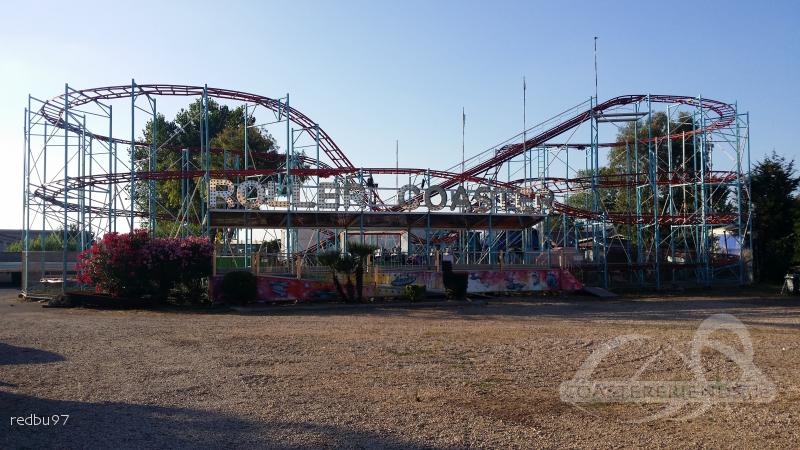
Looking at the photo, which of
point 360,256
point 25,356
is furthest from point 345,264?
point 25,356

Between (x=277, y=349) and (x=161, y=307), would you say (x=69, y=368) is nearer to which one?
(x=277, y=349)

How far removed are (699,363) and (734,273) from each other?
2812cm

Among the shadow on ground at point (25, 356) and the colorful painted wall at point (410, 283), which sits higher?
the colorful painted wall at point (410, 283)

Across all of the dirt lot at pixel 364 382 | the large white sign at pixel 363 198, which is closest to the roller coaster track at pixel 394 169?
the large white sign at pixel 363 198

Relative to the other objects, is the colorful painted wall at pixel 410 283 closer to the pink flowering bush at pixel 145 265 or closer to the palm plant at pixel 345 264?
the palm plant at pixel 345 264

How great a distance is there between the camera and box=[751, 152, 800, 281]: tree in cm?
3741

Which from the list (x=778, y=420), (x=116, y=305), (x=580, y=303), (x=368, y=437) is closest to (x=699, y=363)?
(x=778, y=420)

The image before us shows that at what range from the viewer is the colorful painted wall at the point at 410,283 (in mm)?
27188

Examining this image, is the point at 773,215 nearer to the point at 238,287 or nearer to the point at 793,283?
Answer: the point at 793,283

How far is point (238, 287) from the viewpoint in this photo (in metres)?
26.1

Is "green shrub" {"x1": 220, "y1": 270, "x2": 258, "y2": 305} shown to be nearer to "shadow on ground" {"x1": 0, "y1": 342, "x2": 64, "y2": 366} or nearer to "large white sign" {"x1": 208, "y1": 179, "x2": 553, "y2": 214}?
"large white sign" {"x1": 208, "y1": 179, "x2": 553, "y2": 214}

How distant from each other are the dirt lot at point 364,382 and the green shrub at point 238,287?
551 cm

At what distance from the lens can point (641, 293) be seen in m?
32.5

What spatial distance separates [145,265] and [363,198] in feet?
30.0
